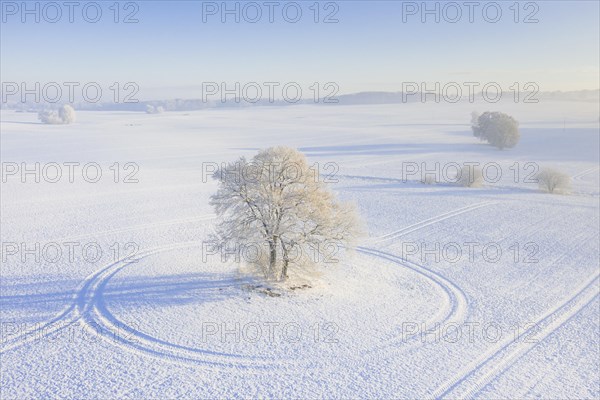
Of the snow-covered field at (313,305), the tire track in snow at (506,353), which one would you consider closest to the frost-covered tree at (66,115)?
the snow-covered field at (313,305)

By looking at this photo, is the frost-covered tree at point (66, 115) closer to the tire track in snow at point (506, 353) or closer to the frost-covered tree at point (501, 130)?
the frost-covered tree at point (501, 130)

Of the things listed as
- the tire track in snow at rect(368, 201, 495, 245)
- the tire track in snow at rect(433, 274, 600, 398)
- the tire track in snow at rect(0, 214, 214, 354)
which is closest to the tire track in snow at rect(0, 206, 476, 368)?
the tire track in snow at rect(0, 214, 214, 354)

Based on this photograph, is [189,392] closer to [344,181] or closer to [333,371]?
[333,371]

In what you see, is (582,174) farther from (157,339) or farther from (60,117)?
(60,117)

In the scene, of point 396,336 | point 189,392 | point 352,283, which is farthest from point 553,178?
point 189,392

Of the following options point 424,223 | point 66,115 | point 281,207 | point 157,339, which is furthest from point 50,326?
point 66,115

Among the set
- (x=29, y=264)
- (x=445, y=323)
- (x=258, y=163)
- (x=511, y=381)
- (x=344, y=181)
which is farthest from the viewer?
(x=344, y=181)

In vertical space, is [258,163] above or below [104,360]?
above

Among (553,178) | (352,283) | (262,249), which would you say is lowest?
(352,283)
